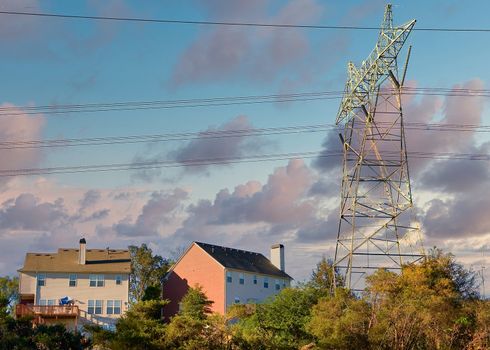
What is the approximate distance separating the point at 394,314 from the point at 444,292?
307 inches

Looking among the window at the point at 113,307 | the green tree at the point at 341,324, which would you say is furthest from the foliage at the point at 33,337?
the window at the point at 113,307

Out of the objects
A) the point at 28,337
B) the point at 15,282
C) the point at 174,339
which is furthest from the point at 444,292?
the point at 15,282

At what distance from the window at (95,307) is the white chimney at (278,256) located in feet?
65.1

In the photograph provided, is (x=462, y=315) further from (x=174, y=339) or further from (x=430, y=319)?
(x=174, y=339)

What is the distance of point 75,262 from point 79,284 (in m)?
2.38

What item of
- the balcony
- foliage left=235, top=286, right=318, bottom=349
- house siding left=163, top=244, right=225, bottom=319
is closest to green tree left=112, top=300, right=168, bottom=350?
foliage left=235, top=286, right=318, bottom=349

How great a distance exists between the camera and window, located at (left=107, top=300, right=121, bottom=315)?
59.3 m

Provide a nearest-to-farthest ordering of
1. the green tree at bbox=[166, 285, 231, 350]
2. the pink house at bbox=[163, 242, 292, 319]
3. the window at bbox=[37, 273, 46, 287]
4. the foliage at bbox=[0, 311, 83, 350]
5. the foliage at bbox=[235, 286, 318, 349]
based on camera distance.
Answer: the green tree at bbox=[166, 285, 231, 350], the foliage at bbox=[0, 311, 83, 350], the foliage at bbox=[235, 286, 318, 349], the window at bbox=[37, 273, 46, 287], the pink house at bbox=[163, 242, 292, 319]

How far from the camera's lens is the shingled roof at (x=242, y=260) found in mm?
61812

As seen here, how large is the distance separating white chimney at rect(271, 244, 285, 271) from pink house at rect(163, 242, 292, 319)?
3.60 meters

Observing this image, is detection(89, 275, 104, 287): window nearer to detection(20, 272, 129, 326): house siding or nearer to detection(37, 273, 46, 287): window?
detection(20, 272, 129, 326): house siding

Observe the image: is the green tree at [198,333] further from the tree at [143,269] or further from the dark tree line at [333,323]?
the tree at [143,269]

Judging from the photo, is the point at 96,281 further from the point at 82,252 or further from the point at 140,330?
the point at 140,330

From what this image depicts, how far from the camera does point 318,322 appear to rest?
105ft
